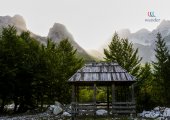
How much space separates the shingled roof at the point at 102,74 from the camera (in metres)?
27.7

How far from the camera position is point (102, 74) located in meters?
28.9

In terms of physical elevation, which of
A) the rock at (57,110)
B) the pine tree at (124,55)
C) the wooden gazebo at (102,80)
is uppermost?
the pine tree at (124,55)

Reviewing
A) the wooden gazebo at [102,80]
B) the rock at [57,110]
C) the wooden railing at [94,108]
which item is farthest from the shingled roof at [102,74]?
the rock at [57,110]

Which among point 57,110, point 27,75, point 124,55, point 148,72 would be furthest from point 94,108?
point 148,72

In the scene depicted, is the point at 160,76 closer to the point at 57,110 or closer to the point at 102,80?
A: the point at 102,80

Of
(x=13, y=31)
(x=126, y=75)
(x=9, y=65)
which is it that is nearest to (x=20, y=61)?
(x=9, y=65)

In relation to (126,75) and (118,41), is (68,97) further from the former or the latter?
(126,75)

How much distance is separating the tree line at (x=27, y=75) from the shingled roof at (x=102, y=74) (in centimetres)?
1009

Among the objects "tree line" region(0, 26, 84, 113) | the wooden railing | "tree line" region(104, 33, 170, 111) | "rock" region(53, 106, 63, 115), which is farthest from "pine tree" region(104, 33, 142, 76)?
"rock" region(53, 106, 63, 115)

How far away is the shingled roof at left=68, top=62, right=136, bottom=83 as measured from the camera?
27.7 meters

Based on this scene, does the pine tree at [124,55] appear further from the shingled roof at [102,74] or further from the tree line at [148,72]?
the shingled roof at [102,74]

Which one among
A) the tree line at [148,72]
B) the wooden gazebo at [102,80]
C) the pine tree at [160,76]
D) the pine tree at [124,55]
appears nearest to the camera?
the wooden gazebo at [102,80]

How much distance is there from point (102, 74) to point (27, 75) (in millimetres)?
13682

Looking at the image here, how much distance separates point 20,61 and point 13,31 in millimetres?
4832
